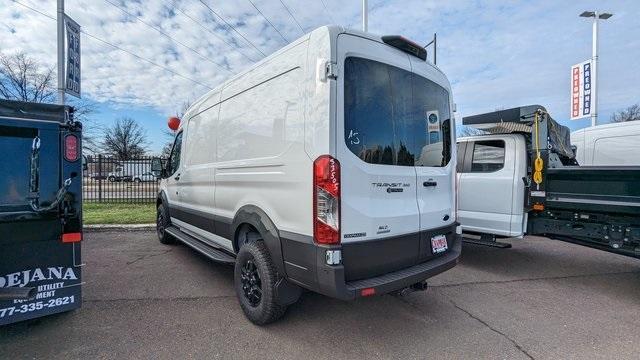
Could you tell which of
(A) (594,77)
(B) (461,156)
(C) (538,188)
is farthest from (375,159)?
(A) (594,77)

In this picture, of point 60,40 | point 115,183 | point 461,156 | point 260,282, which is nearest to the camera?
point 260,282

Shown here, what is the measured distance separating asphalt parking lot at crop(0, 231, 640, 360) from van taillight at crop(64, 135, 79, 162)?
5.60ft

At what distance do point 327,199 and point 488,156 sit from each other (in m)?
4.03

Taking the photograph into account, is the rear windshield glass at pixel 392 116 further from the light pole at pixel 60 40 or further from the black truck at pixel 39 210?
the light pole at pixel 60 40

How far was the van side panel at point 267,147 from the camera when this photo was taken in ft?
9.62

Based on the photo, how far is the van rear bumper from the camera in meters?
2.63

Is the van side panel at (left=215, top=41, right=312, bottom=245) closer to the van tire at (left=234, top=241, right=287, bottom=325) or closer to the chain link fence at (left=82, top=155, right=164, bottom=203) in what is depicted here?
the van tire at (left=234, top=241, right=287, bottom=325)

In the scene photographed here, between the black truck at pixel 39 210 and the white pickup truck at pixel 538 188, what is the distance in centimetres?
549

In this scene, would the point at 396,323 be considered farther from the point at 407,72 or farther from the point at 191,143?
the point at 191,143

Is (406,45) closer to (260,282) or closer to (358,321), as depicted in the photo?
(260,282)

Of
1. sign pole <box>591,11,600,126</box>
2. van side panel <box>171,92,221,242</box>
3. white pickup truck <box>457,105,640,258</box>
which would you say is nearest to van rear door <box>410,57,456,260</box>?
white pickup truck <box>457,105,640,258</box>

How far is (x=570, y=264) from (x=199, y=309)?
5.95 meters

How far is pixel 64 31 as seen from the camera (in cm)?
759

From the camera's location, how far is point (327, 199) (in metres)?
2.69
